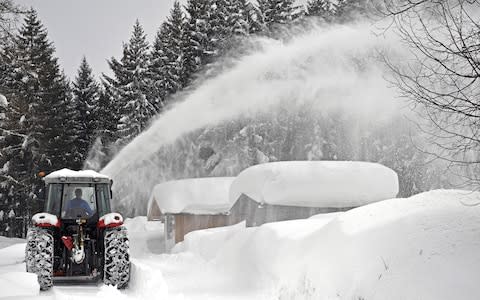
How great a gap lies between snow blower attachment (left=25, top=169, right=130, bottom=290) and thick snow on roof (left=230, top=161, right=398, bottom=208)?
10.0 m

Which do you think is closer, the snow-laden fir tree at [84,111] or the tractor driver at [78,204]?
the tractor driver at [78,204]

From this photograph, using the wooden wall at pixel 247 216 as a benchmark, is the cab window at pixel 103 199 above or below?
above

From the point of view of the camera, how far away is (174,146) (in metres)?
38.4

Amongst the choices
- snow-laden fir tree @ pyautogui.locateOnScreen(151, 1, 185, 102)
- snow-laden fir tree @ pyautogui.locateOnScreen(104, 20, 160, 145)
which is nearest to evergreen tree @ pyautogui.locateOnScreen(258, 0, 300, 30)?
snow-laden fir tree @ pyautogui.locateOnScreen(151, 1, 185, 102)

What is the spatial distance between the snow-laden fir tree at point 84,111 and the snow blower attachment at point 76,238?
106 ft

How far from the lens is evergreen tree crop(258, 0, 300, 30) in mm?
36312

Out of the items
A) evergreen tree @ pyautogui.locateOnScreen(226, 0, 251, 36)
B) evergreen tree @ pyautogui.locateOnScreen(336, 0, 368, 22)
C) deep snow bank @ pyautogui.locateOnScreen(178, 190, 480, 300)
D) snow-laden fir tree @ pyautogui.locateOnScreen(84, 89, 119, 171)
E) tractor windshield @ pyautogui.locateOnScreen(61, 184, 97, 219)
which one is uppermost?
evergreen tree @ pyautogui.locateOnScreen(226, 0, 251, 36)

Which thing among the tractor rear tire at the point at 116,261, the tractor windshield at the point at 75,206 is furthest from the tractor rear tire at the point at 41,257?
the tractor windshield at the point at 75,206

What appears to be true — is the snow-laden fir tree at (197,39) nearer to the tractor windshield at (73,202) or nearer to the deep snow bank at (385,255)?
the tractor windshield at (73,202)

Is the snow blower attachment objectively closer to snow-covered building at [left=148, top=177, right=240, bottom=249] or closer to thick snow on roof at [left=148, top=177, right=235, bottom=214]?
snow-covered building at [left=148, top=177, right=240, bottom=249]

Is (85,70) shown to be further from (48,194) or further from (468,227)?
(468,227)

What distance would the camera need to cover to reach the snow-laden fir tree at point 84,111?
4216cm

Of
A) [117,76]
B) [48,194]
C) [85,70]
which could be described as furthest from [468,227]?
[85,70]

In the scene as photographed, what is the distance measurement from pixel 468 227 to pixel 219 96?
17207mm
